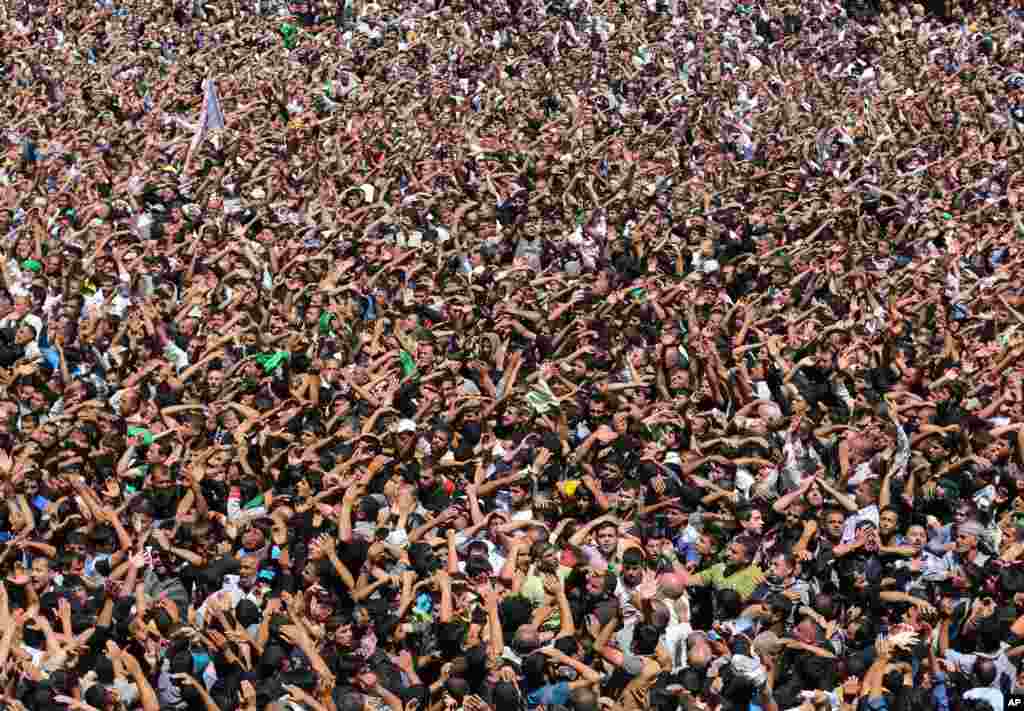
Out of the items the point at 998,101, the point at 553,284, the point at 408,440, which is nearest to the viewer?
the point at 408,440

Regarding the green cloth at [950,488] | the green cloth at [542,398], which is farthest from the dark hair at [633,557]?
the green cloth at [950,488]

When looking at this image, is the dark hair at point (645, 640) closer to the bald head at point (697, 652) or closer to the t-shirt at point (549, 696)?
the bald head at point (697, 652)

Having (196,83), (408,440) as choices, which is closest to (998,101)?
(196,83)

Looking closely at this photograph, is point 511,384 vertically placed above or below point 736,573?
above

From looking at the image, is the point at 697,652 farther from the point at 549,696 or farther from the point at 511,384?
the point at 511,384

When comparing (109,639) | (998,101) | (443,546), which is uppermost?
(998,101)

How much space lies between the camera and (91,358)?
12250 mm

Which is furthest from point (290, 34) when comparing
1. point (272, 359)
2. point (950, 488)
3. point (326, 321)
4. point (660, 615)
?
point (660, 615)

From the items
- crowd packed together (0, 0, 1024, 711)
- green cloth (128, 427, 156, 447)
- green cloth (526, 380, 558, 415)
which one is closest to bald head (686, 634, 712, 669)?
crowd packed together (0, 0, 1024, 711)

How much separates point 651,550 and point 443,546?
1295 mm

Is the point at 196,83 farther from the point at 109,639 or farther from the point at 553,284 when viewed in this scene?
the point at 109,639

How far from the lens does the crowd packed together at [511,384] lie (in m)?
8.60

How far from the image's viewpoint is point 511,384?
11703 mm

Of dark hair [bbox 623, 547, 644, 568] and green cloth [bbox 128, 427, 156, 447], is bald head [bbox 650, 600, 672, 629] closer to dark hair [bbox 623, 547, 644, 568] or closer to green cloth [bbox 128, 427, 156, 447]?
dark hair [bbox 623, 547, 644, 568]
